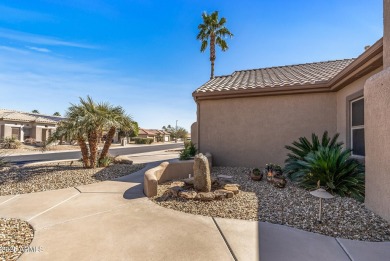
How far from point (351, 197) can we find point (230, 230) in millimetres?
3686

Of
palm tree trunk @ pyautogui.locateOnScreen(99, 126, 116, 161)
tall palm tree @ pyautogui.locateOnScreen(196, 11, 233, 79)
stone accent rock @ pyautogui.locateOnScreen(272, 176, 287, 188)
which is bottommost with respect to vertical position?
stone accent rock @ pyautogui.locateOnScreen(272, 176, 287, 188)

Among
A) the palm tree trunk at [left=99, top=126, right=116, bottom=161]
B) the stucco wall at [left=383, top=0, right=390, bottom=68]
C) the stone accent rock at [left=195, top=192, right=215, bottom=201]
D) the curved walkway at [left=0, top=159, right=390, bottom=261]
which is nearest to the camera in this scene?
the curved walkway at [left=0, top=159, right=390, bottom=261]

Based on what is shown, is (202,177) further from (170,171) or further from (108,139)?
(108,139)

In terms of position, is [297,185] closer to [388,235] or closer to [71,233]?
[388,235]

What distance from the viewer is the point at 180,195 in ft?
17.4

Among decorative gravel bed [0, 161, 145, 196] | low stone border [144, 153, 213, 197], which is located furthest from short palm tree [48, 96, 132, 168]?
low stone border [144, 153, 213, 197]

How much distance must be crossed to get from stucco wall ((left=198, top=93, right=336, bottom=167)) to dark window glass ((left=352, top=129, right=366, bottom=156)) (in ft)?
4.29

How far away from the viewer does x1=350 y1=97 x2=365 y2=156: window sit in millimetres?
6707

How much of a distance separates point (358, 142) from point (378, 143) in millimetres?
3372

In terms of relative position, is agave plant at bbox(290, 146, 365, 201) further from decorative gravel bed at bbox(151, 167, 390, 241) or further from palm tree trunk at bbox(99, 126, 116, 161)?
palm tree trunk at bbox(99, 126, 116, 161)

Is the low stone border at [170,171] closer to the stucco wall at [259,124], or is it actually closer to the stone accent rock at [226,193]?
the stone accent rock at [226,193]

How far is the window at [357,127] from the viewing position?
6707mm

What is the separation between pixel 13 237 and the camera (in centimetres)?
337

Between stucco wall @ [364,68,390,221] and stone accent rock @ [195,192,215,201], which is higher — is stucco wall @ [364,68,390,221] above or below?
above
